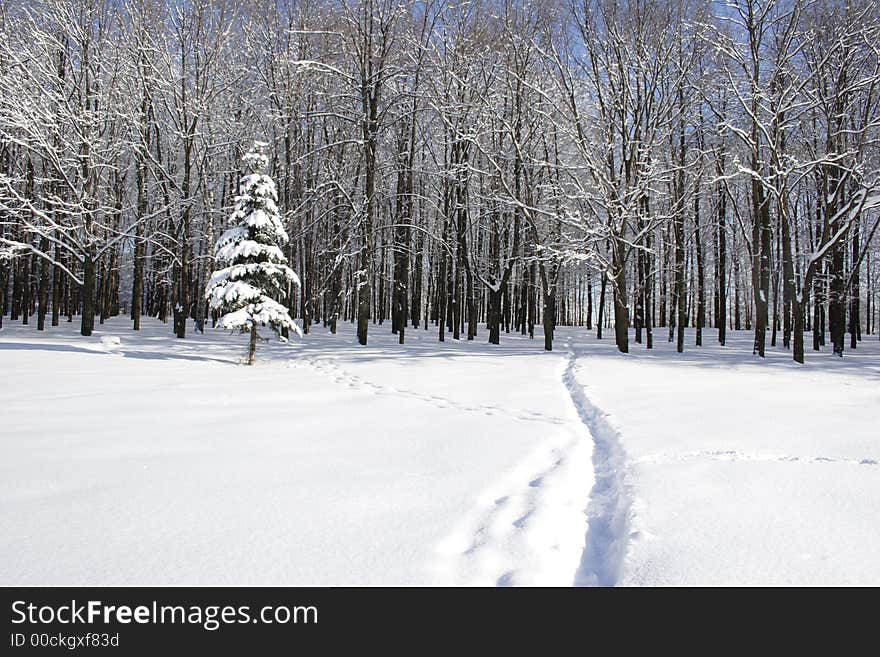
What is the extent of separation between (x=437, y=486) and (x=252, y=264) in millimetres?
10369

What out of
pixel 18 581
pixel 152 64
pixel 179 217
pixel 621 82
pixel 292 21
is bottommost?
pixel 18 581

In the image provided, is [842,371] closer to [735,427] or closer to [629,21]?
[735,427]

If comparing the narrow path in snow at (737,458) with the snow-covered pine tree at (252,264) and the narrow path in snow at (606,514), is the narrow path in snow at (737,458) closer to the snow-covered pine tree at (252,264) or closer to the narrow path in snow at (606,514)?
the narrow path in snow at (606,514)

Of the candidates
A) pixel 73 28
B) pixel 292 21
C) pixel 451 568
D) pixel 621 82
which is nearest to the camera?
pixel 451 568

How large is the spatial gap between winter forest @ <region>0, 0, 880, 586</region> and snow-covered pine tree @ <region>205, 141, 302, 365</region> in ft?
0.25

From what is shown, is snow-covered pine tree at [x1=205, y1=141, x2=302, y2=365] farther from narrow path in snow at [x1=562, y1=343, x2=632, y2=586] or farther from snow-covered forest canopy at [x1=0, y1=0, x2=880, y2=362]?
narrow path in snow at [x1=562, y1=343, x2=632, y2=586]

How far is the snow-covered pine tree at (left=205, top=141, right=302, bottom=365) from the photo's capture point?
40.3ft

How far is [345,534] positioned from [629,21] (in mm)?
19305

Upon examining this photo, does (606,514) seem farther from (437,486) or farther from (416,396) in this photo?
(416,396)

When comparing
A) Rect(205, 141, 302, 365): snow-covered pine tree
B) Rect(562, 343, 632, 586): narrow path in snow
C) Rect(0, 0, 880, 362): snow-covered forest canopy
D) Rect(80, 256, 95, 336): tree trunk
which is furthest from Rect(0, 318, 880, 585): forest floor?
Rect(80, 256, 95, 336): tree trunk

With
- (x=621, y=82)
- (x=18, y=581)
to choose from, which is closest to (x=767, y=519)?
(x=18, y=581)

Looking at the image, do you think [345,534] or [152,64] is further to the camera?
[152,64]

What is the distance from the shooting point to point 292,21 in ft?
64.9

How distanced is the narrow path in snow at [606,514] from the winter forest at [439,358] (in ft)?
0.08
